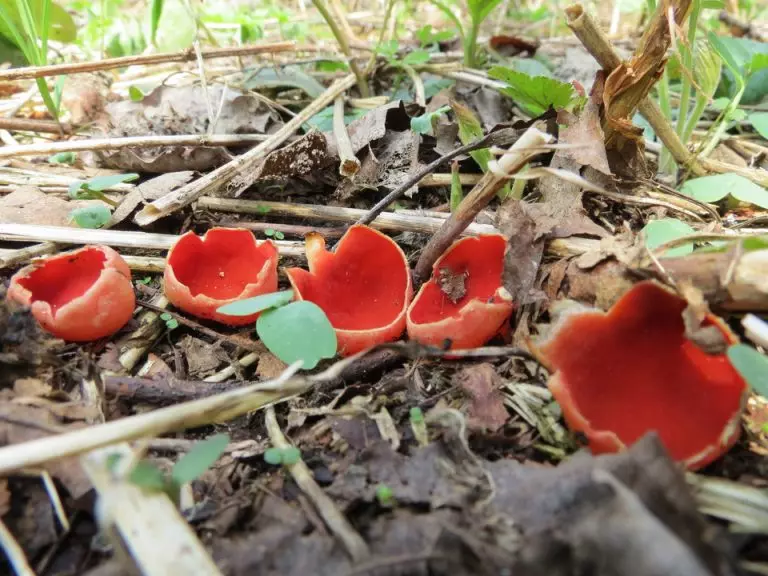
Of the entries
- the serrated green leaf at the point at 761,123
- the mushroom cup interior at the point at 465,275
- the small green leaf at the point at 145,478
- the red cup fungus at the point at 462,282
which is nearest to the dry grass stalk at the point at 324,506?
the small green leaf at the point at 145,478

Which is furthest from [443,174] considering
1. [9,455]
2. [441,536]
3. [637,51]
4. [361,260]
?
[9,455]

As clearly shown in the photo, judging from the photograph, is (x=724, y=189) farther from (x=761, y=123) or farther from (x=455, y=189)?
(x=455, y=189)

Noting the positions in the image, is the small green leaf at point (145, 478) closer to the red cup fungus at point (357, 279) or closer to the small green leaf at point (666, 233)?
the red cup fungus at point (357, 279)

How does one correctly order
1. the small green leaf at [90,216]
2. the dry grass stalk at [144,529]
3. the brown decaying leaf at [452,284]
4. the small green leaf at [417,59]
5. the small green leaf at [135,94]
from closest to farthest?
the dry grass stalk at [144,529] → the brown decaying leaf at [452,284] → the small green leaf at [90,216] → the small green leaf at [417,59] → the small green leaf at [135,94]

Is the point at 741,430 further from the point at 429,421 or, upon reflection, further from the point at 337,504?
the point at 337,504

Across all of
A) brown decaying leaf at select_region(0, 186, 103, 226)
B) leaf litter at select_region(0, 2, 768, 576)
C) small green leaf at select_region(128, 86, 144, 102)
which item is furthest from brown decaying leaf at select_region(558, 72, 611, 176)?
small green leaf at select_region(128, 86, 144, 102)

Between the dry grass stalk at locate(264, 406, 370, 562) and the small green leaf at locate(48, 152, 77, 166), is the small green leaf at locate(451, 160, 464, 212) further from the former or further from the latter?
the small green leaf at locate(48, 152, 77, 166)
